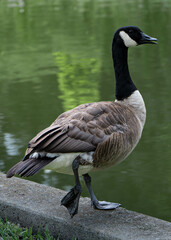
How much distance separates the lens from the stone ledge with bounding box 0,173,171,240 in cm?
345

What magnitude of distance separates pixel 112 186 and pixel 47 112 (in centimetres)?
283

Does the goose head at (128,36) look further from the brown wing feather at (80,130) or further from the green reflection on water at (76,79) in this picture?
the green reflection on water at (76,79)

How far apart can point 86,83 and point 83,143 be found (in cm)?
617

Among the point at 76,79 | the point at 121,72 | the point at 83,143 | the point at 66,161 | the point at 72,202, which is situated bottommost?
the point at 76,79

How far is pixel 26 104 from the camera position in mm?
8469

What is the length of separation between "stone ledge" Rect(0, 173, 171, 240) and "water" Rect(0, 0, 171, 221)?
1089 millimetres

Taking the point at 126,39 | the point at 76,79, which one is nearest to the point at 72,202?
the point at 126,39

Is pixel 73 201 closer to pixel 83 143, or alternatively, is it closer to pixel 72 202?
pixel 72 202

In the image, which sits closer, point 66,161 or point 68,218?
point 66,161

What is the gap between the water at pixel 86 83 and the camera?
5.45 m

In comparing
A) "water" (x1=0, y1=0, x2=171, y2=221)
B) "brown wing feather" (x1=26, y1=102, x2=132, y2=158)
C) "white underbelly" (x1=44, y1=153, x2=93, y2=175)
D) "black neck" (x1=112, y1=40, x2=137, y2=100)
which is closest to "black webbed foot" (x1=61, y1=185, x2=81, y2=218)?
"white underbelly" (x1=44, y1=153, x2=93, y2=175)

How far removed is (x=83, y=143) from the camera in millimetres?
3455

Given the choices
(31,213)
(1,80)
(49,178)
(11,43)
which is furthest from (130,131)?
(11,43)

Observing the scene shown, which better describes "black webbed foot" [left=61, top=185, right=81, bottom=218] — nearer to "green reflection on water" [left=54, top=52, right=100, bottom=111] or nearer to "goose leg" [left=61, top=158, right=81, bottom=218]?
"goose leg" [left=61, top=158, right=81, bottom=218]
